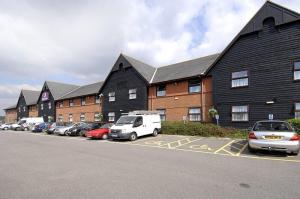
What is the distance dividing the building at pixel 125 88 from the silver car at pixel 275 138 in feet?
57.5

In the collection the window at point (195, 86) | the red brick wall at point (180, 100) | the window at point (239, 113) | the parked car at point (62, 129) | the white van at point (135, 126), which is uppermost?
the window at point (195, 86)

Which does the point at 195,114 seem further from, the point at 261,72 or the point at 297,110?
the point at 297,110

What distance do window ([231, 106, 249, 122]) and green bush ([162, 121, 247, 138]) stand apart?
1156 millimetres

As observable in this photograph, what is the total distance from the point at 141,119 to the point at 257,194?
14366mm

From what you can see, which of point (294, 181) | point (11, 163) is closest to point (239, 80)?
point (294, 181)

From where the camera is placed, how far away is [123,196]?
5504 millimetres

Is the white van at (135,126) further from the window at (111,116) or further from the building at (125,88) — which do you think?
the window at (111,116)

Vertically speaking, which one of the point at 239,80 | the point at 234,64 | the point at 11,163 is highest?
the point at 234,64

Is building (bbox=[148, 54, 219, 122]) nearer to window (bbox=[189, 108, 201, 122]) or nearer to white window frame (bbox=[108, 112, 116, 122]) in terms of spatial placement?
window (bbox=[189, 108, 201, 122])

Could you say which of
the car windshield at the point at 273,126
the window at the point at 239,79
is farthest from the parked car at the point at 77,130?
the car windshield at the point at 273,126

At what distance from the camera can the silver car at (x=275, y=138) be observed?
33.7ft

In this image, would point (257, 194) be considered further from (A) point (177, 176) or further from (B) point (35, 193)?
(B) point (35, 193)

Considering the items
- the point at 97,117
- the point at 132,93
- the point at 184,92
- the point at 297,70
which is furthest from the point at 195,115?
the point at 97,117

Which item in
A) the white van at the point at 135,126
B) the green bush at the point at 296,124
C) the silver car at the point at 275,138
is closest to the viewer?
the silver car at the point at 275,138
